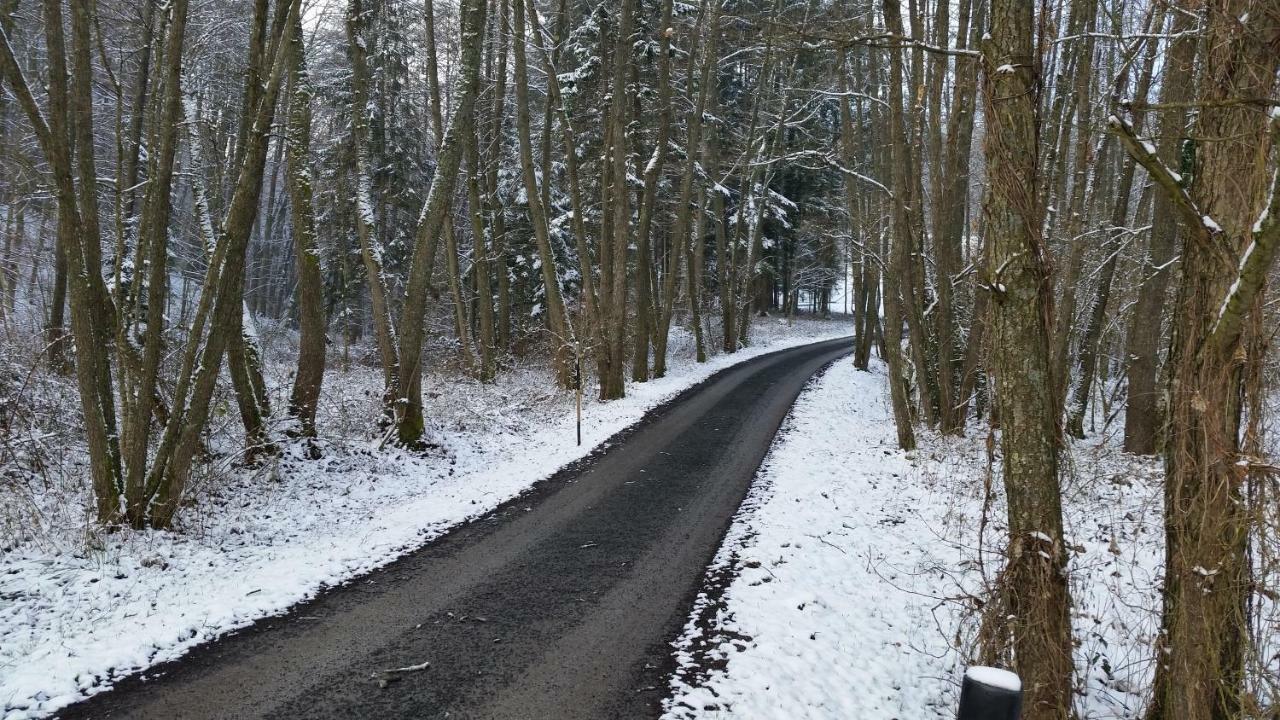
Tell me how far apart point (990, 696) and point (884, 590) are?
163 inches

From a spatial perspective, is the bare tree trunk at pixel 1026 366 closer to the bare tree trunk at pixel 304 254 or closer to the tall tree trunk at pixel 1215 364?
the tall tree trunk at pixel 1215 364

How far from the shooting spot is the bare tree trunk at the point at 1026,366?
12.4 feet

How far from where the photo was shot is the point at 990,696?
2.33 meters

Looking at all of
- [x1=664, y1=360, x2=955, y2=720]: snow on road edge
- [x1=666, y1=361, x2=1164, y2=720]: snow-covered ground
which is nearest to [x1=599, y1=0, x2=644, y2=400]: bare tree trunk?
[x1=666, y1=361, x2=1164, y2=720]: snow-covered ground

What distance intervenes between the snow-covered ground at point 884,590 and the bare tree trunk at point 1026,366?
0.25 m

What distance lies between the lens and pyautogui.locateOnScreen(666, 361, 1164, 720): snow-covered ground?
4.50 metres

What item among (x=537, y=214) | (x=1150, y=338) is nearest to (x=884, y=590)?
(x=1150, y=338)

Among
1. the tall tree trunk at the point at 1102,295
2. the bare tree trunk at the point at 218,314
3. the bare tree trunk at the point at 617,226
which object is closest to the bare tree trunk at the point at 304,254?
the bare tree trunk at the point at 218,314

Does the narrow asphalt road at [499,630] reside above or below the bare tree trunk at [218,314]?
below

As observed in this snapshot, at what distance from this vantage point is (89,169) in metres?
6.59

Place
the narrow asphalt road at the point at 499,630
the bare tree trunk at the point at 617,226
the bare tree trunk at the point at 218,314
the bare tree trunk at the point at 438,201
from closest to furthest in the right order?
the narrow asphalt road at the point at 499,630, the bare tree trunk at the point at 218,314, the bare tree trunk at the point at 438,201, the bare tree trunk at the point at 617,226

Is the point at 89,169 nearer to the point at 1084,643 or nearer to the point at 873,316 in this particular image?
the point at 1084,643

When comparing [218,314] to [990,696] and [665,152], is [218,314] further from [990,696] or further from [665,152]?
[665,152]

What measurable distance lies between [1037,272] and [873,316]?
23.5 metres
